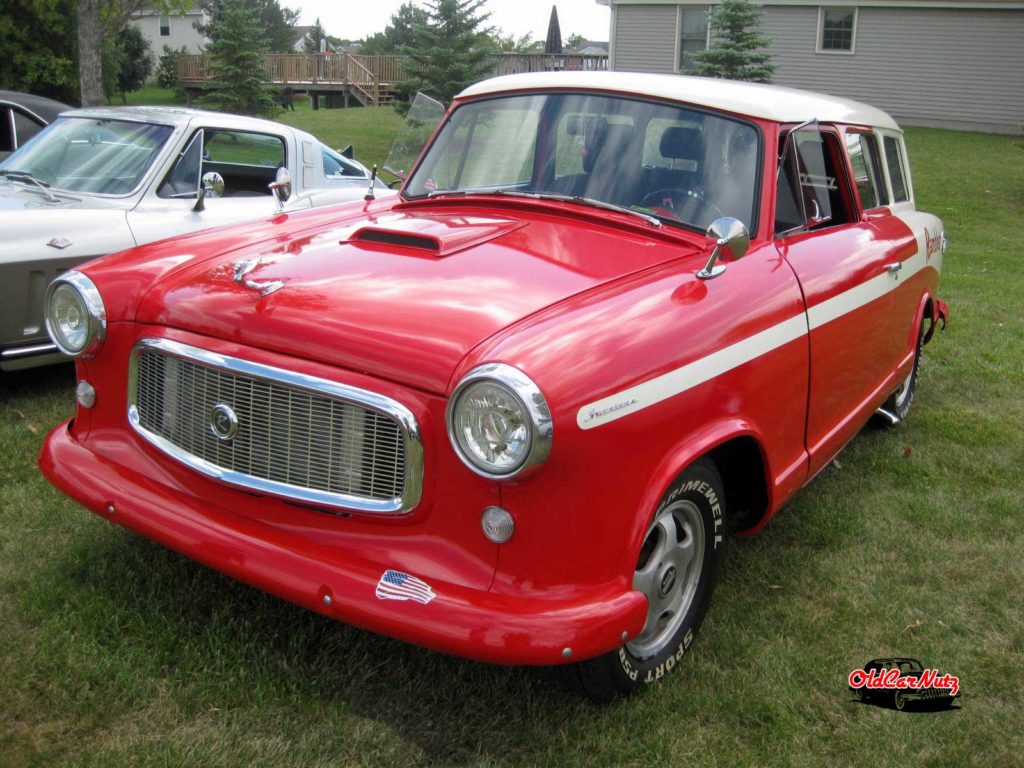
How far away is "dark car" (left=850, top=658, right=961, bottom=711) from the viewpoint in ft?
10.0

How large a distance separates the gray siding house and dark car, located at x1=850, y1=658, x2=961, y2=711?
20415mm

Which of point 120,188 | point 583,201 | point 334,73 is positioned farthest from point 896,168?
point 334,73

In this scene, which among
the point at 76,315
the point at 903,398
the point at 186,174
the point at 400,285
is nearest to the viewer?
the point at 400,285

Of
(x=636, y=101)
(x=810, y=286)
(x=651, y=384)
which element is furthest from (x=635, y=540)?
(x=636, y=101)

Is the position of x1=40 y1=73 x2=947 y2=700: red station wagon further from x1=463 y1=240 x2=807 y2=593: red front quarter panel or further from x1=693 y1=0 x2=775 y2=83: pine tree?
x1=693 y1=0 x2=775 y2=83: pine tree

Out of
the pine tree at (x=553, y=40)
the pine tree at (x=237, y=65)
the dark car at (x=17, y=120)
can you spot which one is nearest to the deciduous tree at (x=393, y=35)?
the pine tree at (x=553, y=40)

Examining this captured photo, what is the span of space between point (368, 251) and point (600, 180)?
3.15ft

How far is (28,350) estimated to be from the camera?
494cm

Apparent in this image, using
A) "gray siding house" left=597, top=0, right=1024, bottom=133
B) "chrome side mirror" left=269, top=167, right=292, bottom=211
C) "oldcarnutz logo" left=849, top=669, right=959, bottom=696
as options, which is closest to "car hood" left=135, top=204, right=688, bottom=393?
"chrome side mirror" left=269, top=167, right=292, bottom=211

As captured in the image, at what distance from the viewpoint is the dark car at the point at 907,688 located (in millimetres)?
3059

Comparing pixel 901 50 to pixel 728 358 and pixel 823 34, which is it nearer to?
pixel 823 34

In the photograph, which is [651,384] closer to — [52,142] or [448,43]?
[52,142]

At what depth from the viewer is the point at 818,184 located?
4.03m

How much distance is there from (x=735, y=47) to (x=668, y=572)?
17.2 meters
